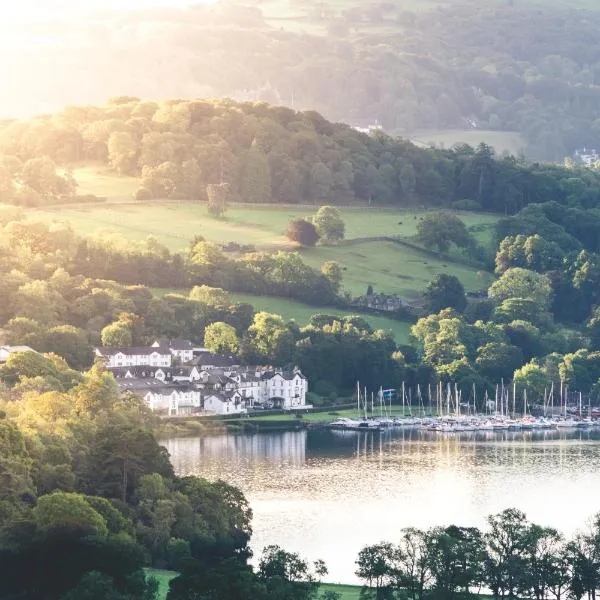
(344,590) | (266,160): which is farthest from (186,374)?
(344,590)

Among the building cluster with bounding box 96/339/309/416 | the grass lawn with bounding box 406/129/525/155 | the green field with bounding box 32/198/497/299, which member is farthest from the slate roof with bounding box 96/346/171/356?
the grass lawn with bounding box 406/129/525/155

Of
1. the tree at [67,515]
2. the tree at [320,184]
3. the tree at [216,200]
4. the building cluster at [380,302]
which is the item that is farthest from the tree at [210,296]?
Answer: the tree at [67,515]

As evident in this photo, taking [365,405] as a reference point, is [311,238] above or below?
above

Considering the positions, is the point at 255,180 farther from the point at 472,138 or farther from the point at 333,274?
the point at 472,138

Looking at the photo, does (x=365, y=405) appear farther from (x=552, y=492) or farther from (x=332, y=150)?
(x=332, y=150)

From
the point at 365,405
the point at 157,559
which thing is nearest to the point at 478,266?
the point at 365,405

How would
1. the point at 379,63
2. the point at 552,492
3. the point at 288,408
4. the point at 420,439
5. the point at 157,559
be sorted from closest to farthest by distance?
1. the point at 157,559
2. the point at 552,492
3. the point at 420,439
4. the point at 288,408
5. the point at 379,63
